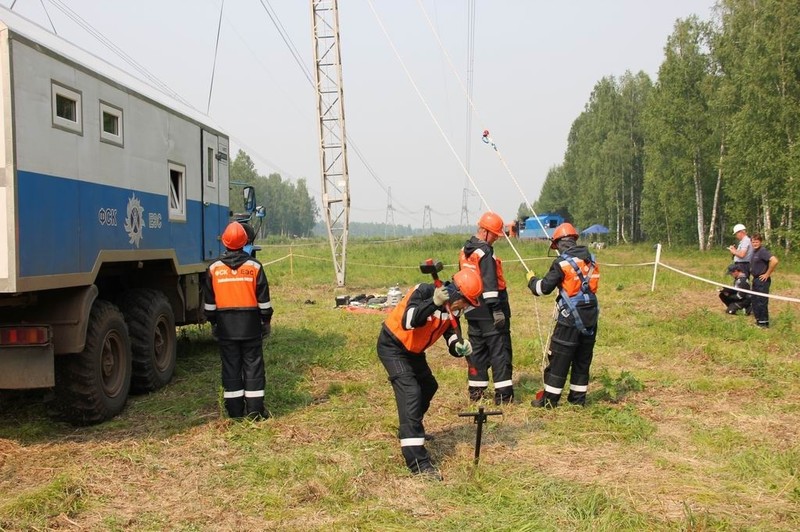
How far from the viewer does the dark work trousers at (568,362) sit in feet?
21.0

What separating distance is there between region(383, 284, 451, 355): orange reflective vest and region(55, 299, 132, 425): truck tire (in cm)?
277

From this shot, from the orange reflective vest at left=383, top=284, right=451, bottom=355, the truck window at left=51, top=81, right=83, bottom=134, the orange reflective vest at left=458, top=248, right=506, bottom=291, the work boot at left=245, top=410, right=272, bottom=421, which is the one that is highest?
the truck window at left=51, top=81, right=83, bottom=134

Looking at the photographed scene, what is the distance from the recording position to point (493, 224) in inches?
265

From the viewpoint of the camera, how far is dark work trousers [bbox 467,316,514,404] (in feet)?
22.2

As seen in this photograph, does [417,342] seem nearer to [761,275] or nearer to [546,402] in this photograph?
[546,402]

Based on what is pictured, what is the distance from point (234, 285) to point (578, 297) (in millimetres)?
3363

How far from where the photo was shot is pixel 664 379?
785 cm

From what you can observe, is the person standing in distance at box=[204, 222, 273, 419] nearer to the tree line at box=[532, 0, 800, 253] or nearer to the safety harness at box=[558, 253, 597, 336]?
the safety harness at box=[558, 253, 597, 336]

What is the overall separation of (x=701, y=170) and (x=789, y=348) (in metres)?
30.1

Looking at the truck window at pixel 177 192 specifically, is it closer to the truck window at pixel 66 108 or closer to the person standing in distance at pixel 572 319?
the truck window at pixel 66 108

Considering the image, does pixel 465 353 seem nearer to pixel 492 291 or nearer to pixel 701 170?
pixel 492 291

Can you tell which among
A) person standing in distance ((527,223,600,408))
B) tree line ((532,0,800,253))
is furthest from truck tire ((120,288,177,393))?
tree line ((532,0,800,253))

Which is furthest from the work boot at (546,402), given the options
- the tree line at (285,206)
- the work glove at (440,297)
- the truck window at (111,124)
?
the tree line at (285,206)

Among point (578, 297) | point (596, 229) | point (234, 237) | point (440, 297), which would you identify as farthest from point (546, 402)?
point (596, 229)
